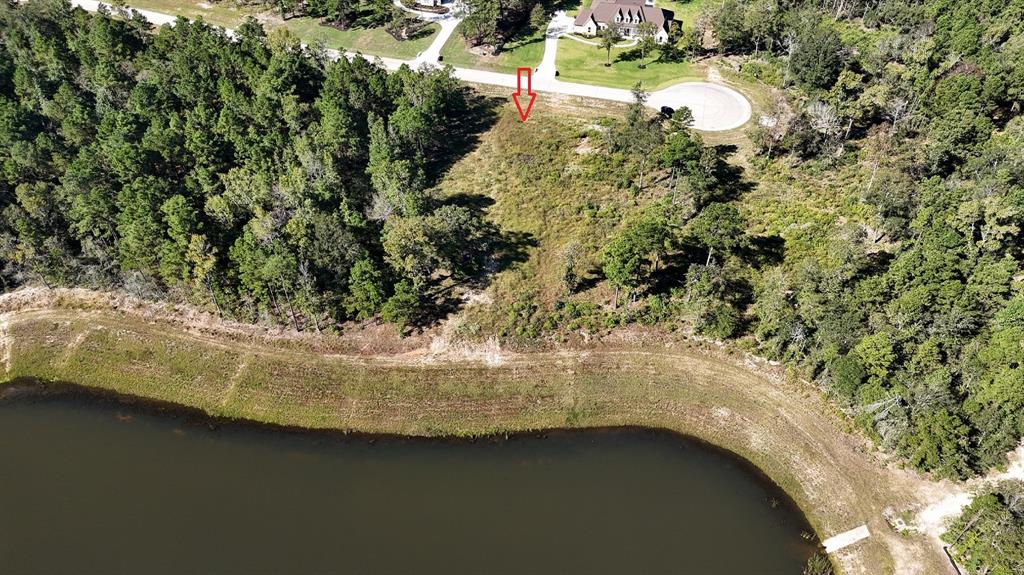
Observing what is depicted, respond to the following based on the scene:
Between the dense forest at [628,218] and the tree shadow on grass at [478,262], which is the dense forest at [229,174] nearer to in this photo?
the dense forest at [628,218]

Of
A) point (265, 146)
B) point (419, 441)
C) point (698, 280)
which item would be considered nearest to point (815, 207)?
point (698, 280)

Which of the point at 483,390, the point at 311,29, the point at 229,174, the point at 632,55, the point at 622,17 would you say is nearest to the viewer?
the point at 483,390

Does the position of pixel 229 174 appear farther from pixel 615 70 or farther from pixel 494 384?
pixel 615 70

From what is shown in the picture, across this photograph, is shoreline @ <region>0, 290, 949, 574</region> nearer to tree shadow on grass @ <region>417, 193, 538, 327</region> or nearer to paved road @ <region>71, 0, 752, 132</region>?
tree shadow on grass @ <region>417, 193, 538, 327</region>

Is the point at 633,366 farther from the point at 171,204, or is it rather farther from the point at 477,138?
the point at 171,204

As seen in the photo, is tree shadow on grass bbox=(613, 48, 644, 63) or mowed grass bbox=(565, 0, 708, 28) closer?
tree shadow on grass bbox=(613, 48, 644, 63)

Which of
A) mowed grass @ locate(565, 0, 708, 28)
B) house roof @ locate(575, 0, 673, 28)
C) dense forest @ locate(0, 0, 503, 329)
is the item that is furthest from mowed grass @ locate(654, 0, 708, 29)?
dense forest @ locate(0, 0, 503, 329)

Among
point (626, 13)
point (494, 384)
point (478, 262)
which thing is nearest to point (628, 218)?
point (478, 262)
